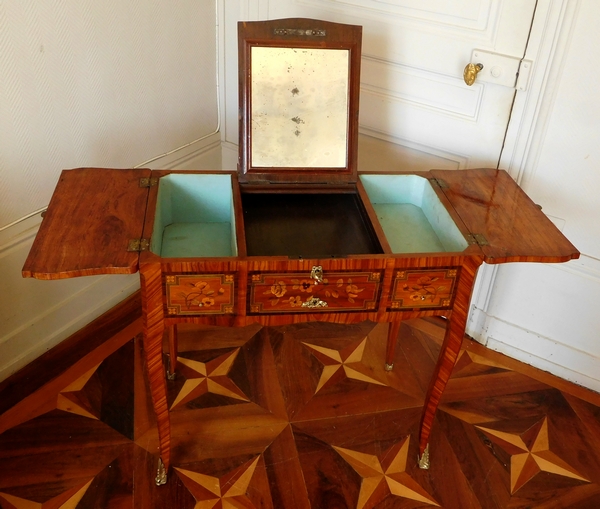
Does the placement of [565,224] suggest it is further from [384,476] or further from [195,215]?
[195,215]

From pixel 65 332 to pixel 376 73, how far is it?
1.24 meters

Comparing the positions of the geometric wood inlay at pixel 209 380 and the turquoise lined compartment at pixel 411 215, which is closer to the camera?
the turquoise lined compartment at pixel 411 215

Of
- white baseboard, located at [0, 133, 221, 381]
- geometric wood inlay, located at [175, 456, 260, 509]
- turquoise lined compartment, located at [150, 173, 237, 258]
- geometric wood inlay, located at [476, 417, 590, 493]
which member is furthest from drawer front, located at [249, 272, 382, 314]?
white baseboard, located at [0, 133, 221, 381]

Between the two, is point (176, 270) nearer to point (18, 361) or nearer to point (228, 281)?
point (228, 281)

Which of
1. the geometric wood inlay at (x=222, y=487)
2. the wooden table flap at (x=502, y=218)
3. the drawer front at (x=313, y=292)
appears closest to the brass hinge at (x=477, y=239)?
the wooden table flap at (x=502, y=218)

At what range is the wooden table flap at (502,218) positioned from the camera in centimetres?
122

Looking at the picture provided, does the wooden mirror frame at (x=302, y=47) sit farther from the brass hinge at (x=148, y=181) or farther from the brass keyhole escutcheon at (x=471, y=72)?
the brass keyhole escutcheon at (x=471, y=72)

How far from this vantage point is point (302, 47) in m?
1.38

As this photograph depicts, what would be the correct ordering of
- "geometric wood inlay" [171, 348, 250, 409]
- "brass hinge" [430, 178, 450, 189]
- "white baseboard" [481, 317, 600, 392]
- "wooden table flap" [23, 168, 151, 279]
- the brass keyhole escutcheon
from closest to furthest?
"wooden table flap" [23, 168, 151, 279] < "brass hinge" [430, 178, 450, 189] < the brass keyhole escutcheon < "geometric wood inlay" [171, 348, 250, 409] < "white baseboard" [481, 317, 600, 392]

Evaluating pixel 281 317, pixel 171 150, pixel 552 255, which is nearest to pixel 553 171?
pixel 552 255

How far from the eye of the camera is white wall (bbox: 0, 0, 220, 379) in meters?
1.48

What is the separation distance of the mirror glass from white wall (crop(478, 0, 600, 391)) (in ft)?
1.81

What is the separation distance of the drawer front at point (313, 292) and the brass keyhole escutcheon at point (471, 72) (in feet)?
2.27

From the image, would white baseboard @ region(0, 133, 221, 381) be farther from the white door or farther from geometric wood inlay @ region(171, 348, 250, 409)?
the white door
